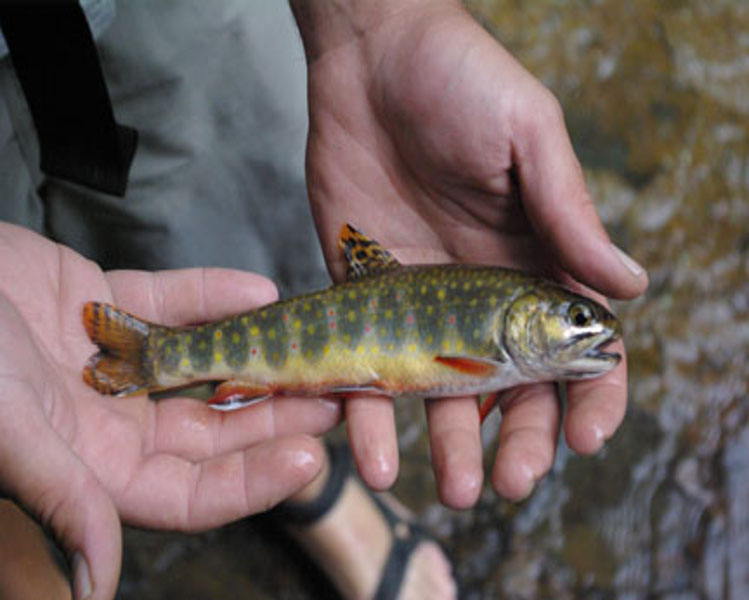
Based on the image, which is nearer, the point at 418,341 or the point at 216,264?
the point at 418,341

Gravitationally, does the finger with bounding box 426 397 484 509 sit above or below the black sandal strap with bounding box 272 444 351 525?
above

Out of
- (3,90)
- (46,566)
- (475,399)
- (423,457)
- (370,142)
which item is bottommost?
(423,457)

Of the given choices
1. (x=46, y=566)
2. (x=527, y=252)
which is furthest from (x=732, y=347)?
(x=46, y=566)

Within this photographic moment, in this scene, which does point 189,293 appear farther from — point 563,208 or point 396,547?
point 396,547

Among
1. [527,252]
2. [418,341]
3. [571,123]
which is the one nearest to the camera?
[418,341]

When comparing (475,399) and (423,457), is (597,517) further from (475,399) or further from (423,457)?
(475,399)

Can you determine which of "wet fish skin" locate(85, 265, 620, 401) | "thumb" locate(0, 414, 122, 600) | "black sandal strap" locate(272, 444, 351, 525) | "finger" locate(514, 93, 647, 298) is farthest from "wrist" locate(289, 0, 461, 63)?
"thumb" locate(0, 414, 122, 600)

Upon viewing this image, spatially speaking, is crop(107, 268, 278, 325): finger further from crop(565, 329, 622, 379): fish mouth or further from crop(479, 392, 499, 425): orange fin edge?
crop(565, 329, 622, 379): fish mouth

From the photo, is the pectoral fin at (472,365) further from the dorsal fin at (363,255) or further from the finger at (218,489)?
the finger at (218,489)
